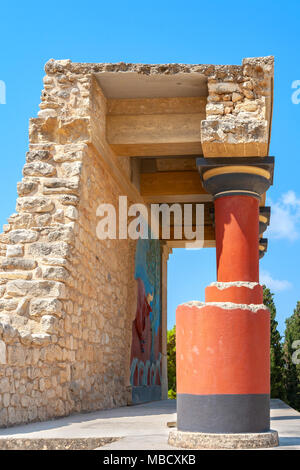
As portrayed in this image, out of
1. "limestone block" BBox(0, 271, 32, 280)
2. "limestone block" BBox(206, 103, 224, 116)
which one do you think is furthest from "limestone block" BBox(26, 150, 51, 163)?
"limestone block" BBox(206, 103, 224, 116)

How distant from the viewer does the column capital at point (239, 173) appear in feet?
26.5

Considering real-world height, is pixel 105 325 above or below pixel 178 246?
below

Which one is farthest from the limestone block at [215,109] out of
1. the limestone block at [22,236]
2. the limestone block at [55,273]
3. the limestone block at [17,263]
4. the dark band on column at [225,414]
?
the dark band on column at [225,414]

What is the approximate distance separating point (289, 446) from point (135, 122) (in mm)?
5695

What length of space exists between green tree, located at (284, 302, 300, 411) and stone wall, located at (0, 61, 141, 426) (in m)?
20.8

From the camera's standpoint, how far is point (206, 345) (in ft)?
13.3

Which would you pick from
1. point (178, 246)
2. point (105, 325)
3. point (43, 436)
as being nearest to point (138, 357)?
point (105, 325)

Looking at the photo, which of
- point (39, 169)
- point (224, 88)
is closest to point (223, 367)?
point (39, 169)

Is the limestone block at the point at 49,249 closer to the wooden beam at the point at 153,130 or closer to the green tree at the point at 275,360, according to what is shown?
the wooden beam at the point at 153,130

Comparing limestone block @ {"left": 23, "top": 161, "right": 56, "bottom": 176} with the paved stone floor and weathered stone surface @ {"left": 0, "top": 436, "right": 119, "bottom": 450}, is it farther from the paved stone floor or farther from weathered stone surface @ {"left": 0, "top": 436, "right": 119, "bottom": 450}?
weathered stone surface @ {"left": 0, "top": 436, "right": 119, "bottom": 450}

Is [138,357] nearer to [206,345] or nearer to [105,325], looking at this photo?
[105,325]

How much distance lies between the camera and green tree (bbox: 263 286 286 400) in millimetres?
25922

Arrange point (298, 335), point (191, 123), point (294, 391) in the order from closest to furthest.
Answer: point (191, 123)
point (294, 391)
point (298, 335)

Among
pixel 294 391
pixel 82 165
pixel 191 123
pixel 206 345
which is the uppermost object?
pixel 191 123
